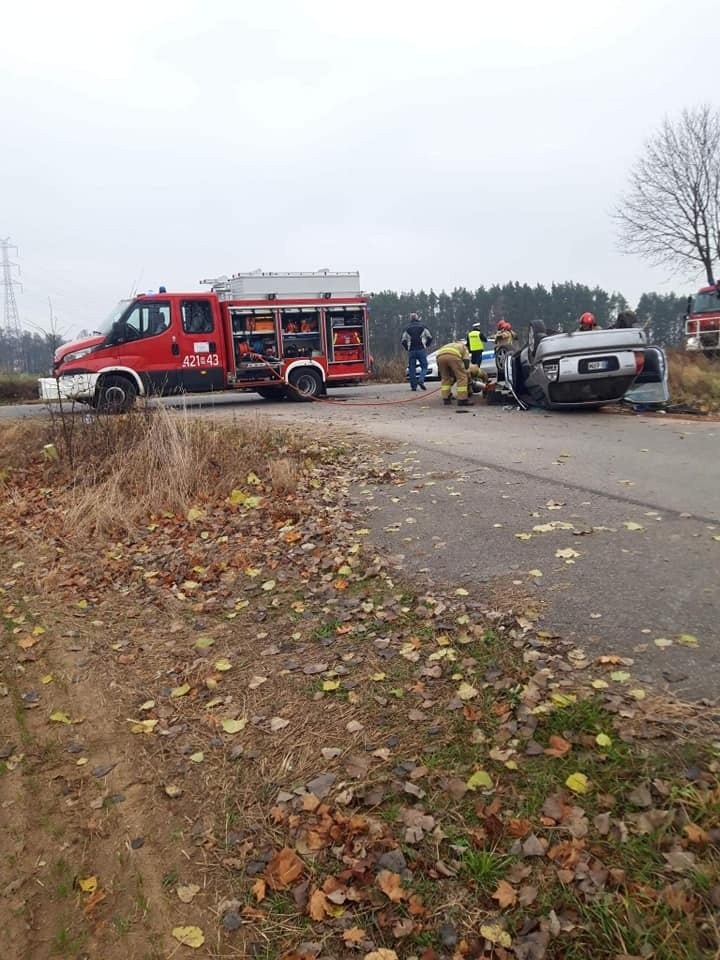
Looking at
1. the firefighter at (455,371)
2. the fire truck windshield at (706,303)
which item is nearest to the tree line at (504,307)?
the fire truck windshield at (706,303)

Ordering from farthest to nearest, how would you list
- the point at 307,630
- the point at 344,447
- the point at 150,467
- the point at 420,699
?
the point at 344,447 → the point at 150,467 → the point at 307,630 → the point at 420,699

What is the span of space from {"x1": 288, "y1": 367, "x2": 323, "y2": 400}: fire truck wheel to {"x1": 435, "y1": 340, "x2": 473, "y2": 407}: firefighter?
3.74 meters

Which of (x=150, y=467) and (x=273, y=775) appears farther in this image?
(x=150, y=467)

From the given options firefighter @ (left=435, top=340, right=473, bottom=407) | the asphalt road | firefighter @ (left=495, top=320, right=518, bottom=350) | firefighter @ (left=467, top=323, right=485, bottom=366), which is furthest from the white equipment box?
the asphalt road

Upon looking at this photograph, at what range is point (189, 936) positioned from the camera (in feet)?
8.73

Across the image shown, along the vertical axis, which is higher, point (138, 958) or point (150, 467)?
point (150, 467)

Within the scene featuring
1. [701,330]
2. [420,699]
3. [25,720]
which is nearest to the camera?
[420,699]

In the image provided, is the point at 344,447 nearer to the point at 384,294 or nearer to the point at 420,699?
the point at 420,699

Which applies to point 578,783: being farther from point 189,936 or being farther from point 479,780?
point 189,936

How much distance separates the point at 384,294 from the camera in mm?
59781

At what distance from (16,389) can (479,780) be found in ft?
78.8

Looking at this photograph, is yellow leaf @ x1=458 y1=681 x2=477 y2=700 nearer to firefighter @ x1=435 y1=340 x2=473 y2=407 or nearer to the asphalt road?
the asphalt road

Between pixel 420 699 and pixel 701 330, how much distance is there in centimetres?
2059

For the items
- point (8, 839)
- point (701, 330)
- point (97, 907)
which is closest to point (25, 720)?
point (8, 839)
